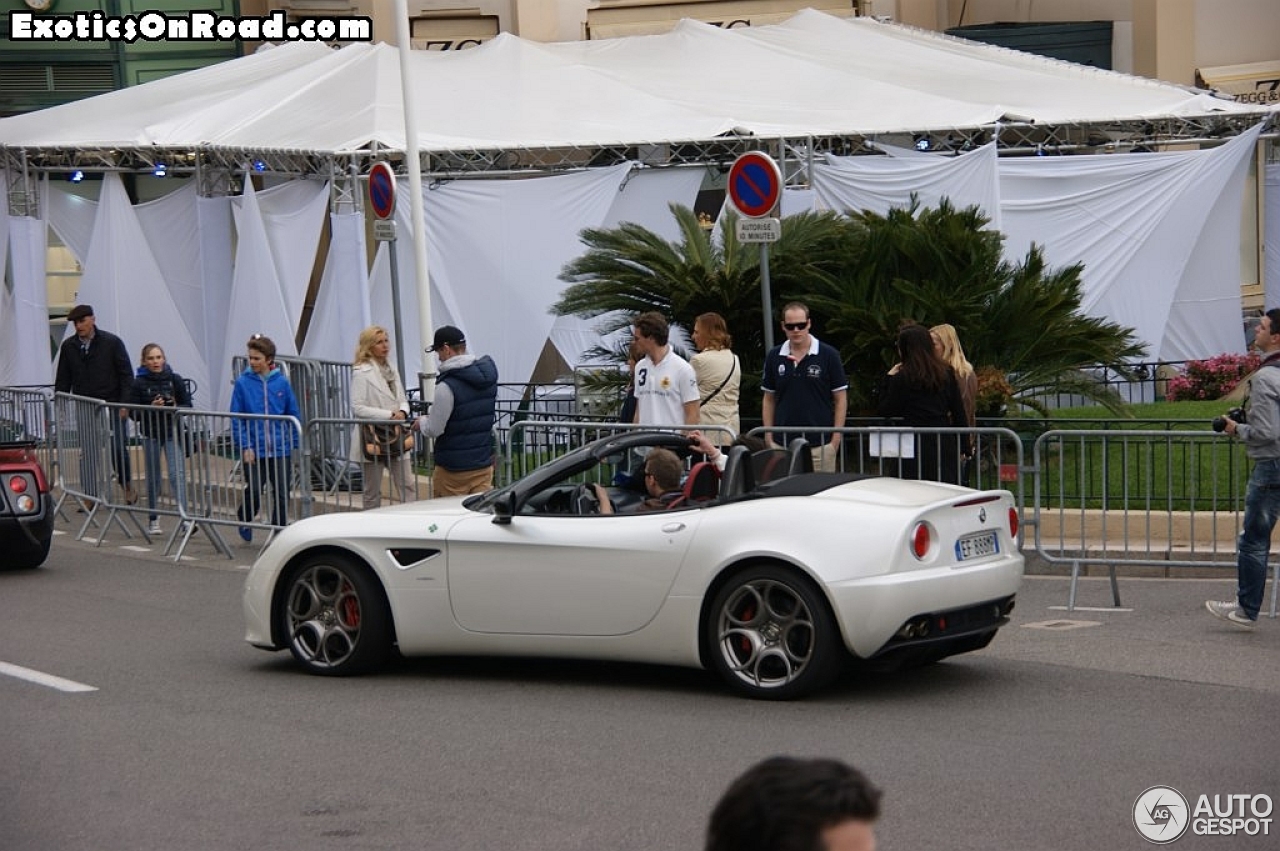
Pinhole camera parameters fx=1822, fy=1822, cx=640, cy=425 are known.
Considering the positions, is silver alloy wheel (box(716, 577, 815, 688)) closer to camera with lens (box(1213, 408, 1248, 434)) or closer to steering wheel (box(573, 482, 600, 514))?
steering wheel (box(573, 482, 600, 514))

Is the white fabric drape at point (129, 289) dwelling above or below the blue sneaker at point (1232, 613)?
above

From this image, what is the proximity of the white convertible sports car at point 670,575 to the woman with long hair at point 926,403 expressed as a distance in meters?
2.99

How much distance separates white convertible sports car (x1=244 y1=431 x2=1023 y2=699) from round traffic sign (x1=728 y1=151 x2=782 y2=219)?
4.41 meters

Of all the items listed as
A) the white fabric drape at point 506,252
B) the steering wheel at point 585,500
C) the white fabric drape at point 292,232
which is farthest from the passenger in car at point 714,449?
the white fabric drape at point 292,232

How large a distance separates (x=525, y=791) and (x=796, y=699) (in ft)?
6.03

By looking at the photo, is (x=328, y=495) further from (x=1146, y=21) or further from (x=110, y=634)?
(x=1146, y=21)

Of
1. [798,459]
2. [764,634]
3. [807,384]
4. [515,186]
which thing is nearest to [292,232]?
[515,186]

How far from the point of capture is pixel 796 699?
8250 millimetres

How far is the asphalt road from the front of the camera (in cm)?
632

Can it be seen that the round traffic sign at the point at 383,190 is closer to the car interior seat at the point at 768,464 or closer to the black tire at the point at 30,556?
the black tire at the point at 30,556

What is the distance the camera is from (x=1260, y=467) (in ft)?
32.1

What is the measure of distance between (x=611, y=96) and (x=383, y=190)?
27.4ft

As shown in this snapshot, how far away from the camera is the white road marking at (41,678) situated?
29.9 feet

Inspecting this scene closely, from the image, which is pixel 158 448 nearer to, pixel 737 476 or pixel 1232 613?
pixel 737 476
